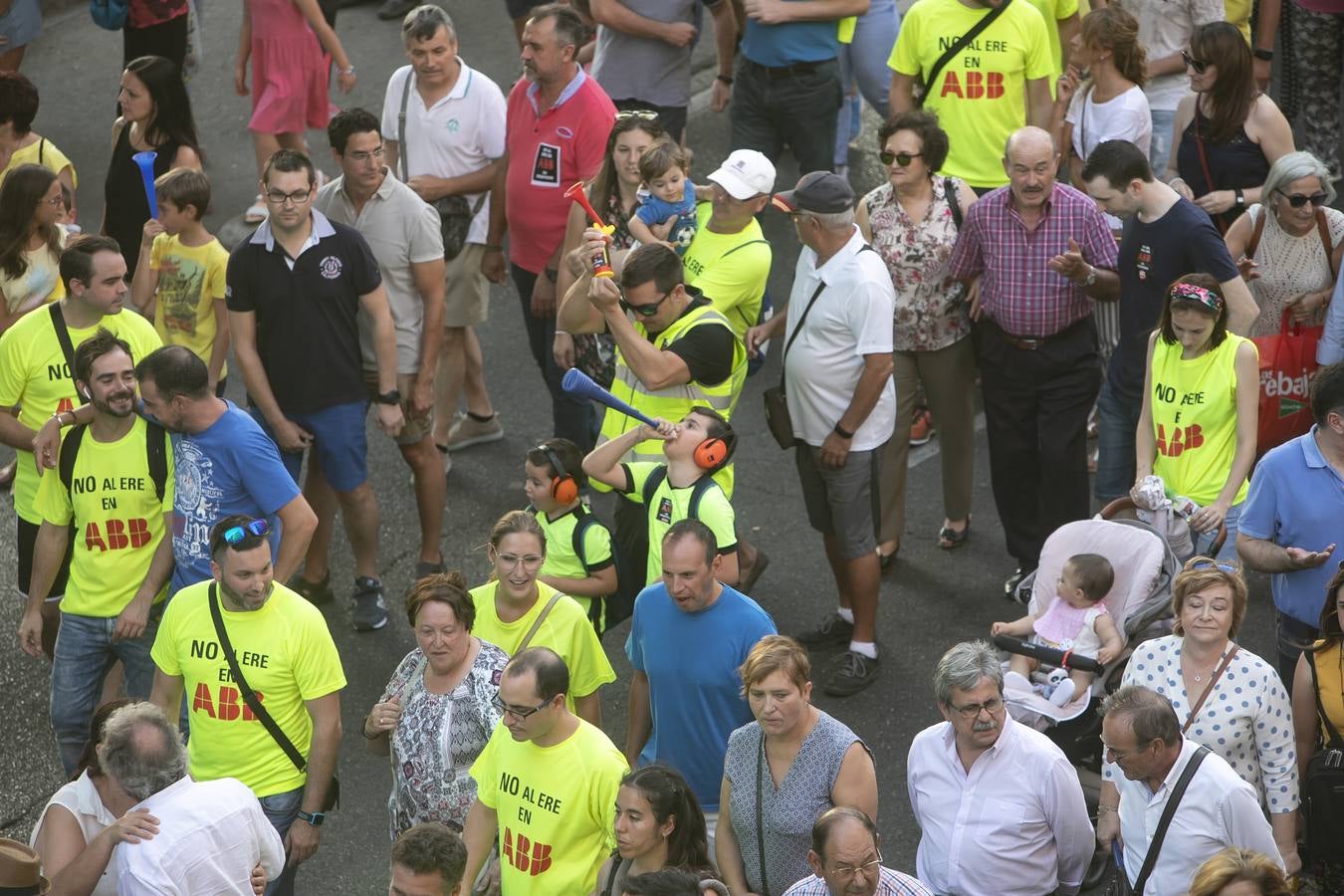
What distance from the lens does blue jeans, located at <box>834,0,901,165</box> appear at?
415 inches

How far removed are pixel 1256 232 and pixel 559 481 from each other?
3346mm

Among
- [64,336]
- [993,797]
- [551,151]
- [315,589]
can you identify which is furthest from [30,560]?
[993,797]

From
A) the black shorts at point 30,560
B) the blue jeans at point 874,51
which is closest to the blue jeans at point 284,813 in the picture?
the black shorts at point 30,560

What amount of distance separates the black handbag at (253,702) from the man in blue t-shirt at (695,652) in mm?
1166

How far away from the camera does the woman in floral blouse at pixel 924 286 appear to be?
26.3 feet

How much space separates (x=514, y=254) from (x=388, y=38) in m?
5.35

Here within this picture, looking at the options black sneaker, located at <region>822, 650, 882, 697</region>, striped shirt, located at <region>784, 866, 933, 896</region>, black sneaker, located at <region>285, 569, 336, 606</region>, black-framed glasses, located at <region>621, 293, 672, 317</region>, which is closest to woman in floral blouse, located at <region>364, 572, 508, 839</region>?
striped shirt, located at <region>784, 866, 933, 896</region>

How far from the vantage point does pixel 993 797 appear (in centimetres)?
555

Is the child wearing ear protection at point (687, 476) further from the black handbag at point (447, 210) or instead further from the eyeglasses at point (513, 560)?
the black handbag at point (447, 210)

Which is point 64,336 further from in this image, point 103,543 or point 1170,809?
point 1170,809

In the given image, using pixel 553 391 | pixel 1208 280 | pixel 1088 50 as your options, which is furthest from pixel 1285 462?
pixel 553 391

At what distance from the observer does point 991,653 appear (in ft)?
18.4

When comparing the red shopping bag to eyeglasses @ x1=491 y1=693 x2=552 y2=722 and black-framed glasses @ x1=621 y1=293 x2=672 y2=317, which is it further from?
eyeglasses @ x1=491 y1=693 x2=552 y2=722

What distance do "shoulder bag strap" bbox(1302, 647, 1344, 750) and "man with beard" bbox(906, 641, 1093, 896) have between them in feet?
3.18
